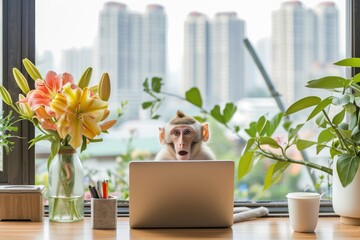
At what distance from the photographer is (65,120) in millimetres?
1686

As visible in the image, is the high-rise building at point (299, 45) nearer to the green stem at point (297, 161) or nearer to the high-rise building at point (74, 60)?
the high-rise building at point (74, 60)

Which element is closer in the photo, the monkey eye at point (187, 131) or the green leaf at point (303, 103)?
the green leaf at point (303, 103)

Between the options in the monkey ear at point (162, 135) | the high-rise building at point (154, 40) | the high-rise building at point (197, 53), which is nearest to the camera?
the monkey ear at point (162, 135)

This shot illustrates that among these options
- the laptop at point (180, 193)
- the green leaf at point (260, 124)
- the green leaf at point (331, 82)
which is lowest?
the laptop at point (180, 193)


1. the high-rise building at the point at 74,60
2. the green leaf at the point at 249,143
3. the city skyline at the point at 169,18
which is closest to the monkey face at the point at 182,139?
the green leaf at the point at 249,143

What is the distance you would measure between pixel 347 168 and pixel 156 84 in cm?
81

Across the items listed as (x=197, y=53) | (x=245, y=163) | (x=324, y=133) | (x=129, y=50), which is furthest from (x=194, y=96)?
(x=197, y=53)

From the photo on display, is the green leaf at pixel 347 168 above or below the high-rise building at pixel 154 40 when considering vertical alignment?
below

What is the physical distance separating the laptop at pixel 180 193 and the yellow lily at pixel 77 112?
0.16m

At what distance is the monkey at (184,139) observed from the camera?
72.6 inches

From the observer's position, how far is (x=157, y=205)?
168 cm

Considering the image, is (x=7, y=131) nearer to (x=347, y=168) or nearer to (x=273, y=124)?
(x=273, y=124)

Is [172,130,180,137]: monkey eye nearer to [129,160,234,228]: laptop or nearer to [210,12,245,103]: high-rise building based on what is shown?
[129,160,234,228]: laptop

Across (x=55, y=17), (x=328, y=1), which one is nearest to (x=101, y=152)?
(x=55, y=17)
